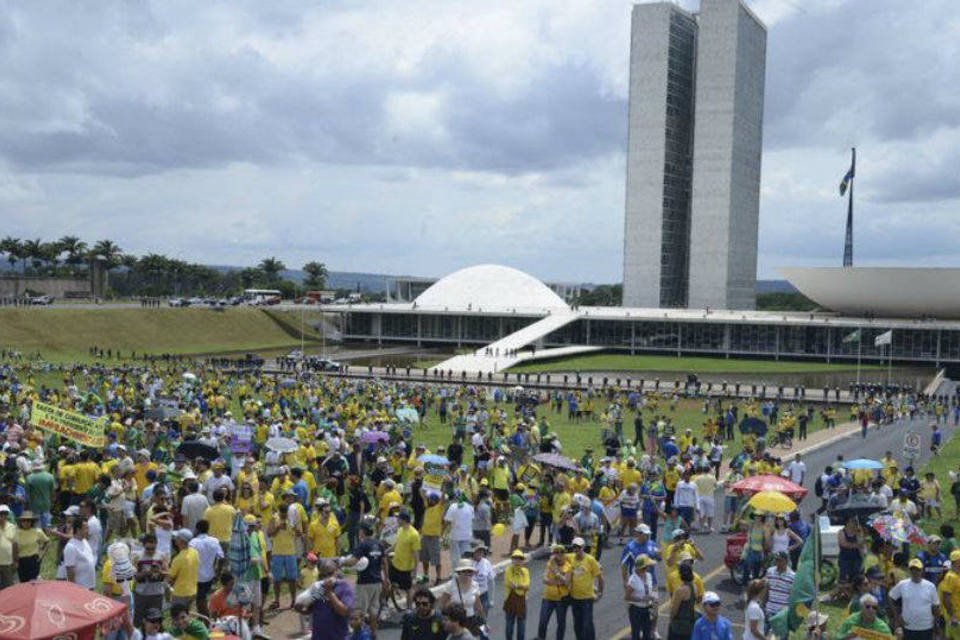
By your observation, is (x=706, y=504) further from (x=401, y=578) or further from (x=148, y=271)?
(x=148, y=271)

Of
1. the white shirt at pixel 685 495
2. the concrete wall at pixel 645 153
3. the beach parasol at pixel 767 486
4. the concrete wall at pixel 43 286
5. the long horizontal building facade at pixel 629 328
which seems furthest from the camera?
the concrete wall at pixel 645 153

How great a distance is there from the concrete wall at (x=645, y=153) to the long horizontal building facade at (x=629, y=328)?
46.4 feet

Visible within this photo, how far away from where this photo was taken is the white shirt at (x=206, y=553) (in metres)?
11.3

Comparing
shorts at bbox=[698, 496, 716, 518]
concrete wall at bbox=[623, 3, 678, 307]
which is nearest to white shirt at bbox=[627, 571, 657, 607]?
shorts at bbox=[698, 496, 716, 518]

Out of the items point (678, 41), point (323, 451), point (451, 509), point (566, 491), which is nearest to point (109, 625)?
point (451, 509)

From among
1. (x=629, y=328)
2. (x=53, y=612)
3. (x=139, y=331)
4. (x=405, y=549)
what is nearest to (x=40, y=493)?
(x=405, y=549)

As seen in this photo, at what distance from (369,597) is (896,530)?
681cm

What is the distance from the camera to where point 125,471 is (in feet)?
49.0

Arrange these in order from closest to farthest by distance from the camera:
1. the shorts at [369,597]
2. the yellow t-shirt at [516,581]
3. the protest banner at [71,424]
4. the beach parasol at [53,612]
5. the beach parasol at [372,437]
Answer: the beach parasol at [53,612] → the yellow t-shirt at [516,581] → the shorts at [369,597] → the protest banner at [71,424] → the beach parasol at [372,437]

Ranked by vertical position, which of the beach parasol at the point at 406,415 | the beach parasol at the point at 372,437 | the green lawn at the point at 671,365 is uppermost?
the beach parasol at the point at 372,437

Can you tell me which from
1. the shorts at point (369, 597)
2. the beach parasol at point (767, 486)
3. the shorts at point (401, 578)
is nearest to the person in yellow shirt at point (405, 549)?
the shorts at point (401, 578)

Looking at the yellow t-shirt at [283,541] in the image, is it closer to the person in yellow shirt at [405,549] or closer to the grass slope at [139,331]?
the person in yellow shirt at [405,549]

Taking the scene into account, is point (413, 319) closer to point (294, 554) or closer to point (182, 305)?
point (182, 305)

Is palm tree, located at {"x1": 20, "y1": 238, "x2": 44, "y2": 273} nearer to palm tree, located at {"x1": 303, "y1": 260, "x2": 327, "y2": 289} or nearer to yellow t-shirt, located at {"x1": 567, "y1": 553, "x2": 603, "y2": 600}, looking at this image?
palm tree, located at {"x1": 303, "y1": 260, "x2": 327, "y2": 289}
